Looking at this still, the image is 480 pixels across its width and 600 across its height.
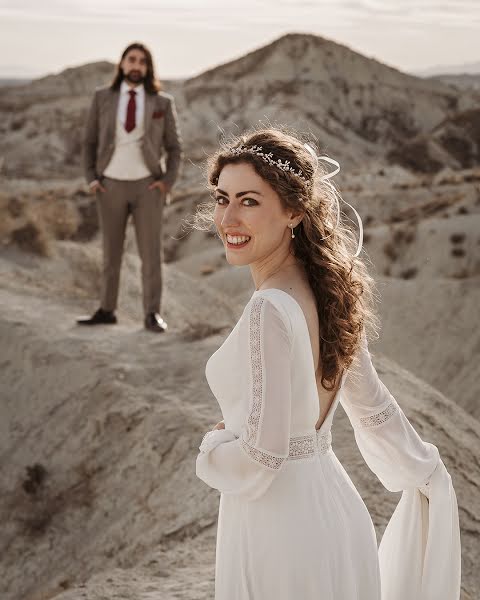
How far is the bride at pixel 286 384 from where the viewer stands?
229cm

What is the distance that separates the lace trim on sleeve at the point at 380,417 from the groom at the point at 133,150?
5010 mm

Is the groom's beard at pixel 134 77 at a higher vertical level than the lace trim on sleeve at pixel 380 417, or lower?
lower

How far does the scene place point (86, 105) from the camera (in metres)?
58.0

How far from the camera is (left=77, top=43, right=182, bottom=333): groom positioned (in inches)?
290

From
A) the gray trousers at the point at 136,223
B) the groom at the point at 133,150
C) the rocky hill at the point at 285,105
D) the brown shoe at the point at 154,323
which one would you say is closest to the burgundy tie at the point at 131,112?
the groom at the point at 133,150

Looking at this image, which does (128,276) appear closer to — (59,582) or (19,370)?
(19,370)

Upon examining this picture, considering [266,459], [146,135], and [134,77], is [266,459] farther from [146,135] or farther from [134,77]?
[134,77]

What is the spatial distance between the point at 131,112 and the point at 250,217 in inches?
204

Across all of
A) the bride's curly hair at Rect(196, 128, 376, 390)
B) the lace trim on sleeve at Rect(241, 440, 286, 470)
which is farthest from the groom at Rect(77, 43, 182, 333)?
the lace trim on sleeve at Rect(241, 440, 286, 470)

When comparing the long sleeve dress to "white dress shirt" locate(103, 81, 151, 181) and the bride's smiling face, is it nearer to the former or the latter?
the bride's smiling face

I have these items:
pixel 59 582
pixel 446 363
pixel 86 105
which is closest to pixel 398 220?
pixel 446 363

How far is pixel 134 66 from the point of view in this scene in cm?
730

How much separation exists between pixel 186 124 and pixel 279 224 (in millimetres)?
55371

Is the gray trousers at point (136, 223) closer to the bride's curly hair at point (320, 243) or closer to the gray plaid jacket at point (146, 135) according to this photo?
the gray plaid jacket at point (146, 135)
